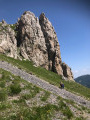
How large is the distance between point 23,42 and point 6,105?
60630 mm

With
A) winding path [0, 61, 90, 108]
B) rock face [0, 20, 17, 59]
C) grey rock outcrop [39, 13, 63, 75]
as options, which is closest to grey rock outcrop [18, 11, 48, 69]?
grey rock outcrop [39, 13, 63, 75]

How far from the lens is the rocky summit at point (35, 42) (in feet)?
215

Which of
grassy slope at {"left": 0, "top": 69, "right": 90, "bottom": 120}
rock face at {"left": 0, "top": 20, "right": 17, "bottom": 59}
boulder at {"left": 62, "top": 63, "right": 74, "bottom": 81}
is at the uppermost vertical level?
rock face at {"left": 0, "top": 20, "right": 17, "bottom": 59}

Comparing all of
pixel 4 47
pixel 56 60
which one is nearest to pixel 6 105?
pixel 4 47

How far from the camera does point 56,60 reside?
76.4 metres

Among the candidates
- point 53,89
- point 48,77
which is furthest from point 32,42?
point 53,89

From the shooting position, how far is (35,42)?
239 feet

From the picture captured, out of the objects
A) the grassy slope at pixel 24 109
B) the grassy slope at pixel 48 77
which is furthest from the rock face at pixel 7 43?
the grassy slope at pixel 24 109

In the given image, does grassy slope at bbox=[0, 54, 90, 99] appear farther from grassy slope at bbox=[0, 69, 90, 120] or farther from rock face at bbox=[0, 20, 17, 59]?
grassy slope at bbox=[0, 69, 90, 120]

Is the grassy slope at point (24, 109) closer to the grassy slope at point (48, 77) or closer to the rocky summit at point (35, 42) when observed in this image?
the grassy slope at point (48, 77)

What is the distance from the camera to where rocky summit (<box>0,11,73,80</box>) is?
2579 inches

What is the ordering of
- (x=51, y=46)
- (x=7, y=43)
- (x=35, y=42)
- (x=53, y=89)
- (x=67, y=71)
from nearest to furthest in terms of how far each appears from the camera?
(x=53, y=89) < (x=7, y=43) < (x=35, y=42) < (x=51, y=46) < (x=67, y=71)

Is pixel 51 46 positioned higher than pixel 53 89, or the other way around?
pixel 51 46

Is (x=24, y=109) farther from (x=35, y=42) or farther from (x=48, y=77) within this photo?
(x=35, y=42)
